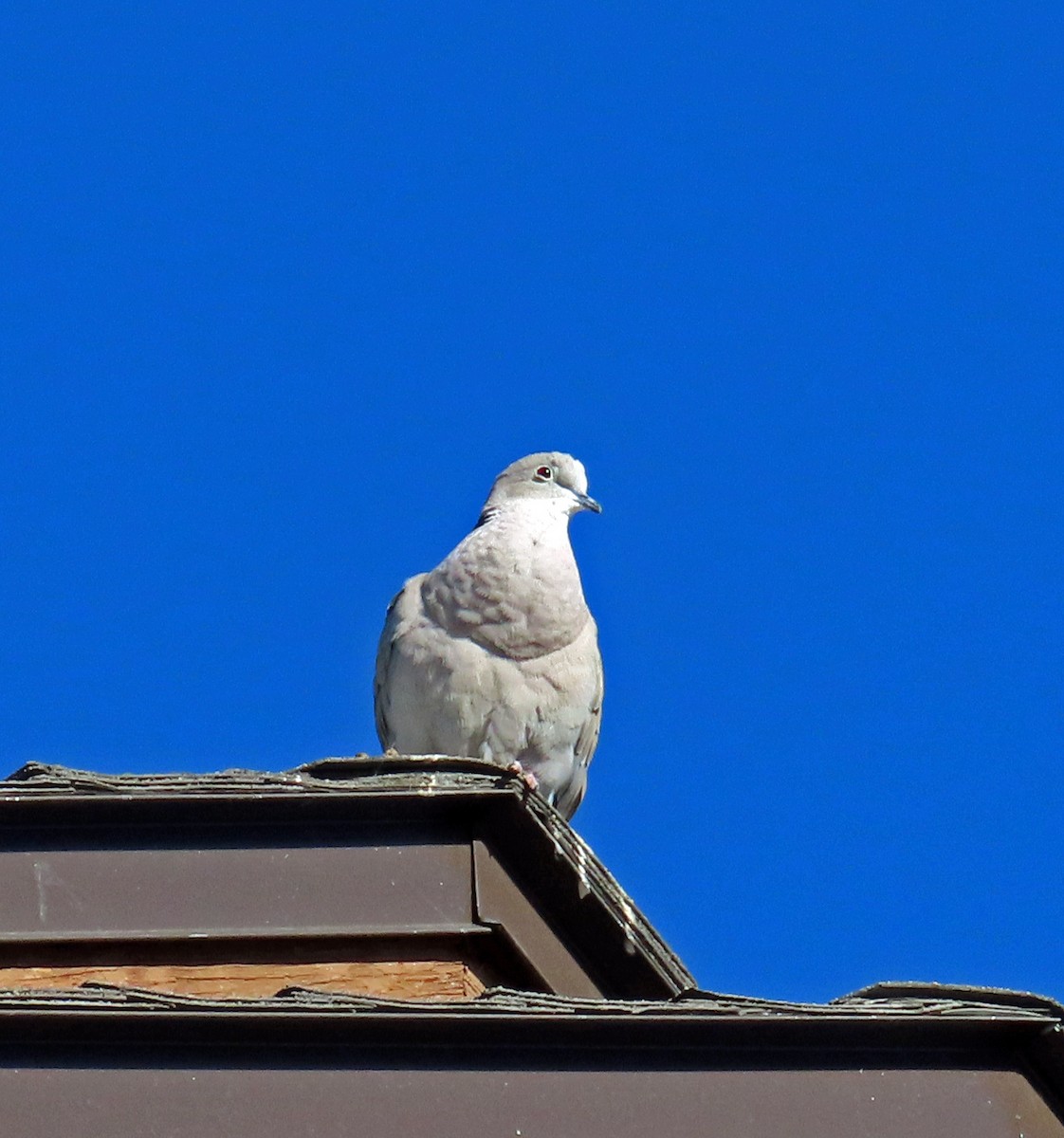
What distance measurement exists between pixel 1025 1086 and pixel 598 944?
5.55 ft

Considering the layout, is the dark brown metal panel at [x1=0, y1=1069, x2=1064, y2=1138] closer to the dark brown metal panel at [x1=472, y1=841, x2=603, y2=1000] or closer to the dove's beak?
the dark brown metal panel at [x1=472, y1=841, x2=603, y2=1000]

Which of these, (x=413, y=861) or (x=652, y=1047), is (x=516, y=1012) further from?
(x=413, y=861)

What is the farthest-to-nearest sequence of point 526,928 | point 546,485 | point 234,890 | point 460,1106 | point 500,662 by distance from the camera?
point 546,485 < point 500,662 < point 526,928 < point 234,890 < point 460,1106

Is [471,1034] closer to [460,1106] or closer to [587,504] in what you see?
[460,1106]

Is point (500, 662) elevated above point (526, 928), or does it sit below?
above

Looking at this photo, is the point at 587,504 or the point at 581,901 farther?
the point at 587,504

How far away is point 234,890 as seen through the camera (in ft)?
19.1

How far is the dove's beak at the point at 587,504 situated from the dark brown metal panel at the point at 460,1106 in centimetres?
666

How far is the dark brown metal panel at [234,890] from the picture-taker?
5773 mm

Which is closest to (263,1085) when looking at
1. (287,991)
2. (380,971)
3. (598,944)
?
(287,991)

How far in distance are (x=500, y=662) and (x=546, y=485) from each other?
4.89 ft

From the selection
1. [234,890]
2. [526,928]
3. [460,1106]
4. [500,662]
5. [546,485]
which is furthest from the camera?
[546,485]

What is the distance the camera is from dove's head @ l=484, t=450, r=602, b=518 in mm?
10984

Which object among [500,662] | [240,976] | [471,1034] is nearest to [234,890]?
[240,976]
